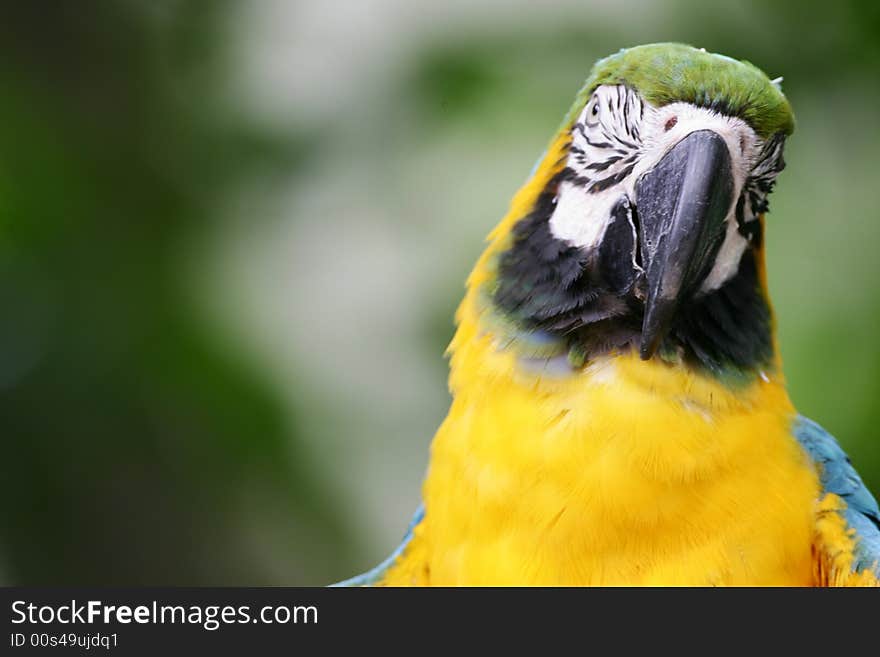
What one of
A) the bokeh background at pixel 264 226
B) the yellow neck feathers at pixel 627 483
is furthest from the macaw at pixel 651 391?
the bokeh background at pixel 264 226

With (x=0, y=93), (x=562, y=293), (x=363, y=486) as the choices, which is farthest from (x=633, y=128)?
(x=0, y=93)

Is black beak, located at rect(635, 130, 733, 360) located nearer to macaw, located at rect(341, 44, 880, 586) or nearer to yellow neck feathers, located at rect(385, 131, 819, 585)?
macaw, located at rect(341, 44, 880, 586)

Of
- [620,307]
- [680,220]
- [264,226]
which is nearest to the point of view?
[680,220]

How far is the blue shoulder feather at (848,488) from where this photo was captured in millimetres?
1772

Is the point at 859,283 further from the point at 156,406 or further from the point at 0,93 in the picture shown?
the point at 0,93

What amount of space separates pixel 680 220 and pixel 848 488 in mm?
621

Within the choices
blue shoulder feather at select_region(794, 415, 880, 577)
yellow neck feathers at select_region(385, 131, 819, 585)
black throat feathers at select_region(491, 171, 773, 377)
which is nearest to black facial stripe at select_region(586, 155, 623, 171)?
black throat feathers at select_region(491, 171, 773, 377)

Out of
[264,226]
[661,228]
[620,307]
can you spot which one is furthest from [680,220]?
[264,226]

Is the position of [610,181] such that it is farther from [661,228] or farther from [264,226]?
[264,226]

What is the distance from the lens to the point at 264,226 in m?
3.65

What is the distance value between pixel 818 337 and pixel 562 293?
1413mm

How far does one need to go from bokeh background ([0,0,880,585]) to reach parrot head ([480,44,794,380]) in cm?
131

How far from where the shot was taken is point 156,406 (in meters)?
3.44

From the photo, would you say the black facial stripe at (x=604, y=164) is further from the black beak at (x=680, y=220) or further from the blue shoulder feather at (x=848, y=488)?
the blue shoulder feather at (x=848, y=488)
